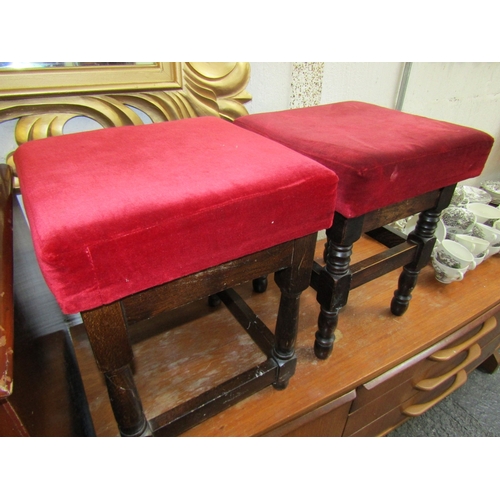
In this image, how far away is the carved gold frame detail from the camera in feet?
2.09

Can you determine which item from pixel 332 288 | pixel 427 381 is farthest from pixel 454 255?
pixel 332 288

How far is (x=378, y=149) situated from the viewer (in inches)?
21.1

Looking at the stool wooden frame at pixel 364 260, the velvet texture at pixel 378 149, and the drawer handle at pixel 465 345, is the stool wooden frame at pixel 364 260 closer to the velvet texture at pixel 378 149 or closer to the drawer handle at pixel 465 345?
the velvet texture at pixel 378 149

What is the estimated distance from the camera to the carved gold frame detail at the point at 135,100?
64cm

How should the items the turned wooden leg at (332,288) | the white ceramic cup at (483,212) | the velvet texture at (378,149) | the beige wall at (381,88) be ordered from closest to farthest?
the velvet texture at (378,149) < the turned wooden leg at (332,288) < the beige wall at (381,88) < the white ceramic cup at (483,212)

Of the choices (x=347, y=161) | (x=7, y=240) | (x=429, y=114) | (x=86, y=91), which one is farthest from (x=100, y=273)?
(x=429, y=114)

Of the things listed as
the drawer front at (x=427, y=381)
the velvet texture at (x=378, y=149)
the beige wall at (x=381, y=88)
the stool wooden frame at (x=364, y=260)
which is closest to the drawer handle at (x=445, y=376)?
the drawer front at (x=427, y=381)

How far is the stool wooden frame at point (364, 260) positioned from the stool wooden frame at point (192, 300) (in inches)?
3.6

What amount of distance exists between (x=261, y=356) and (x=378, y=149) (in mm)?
467

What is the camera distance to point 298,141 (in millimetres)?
586

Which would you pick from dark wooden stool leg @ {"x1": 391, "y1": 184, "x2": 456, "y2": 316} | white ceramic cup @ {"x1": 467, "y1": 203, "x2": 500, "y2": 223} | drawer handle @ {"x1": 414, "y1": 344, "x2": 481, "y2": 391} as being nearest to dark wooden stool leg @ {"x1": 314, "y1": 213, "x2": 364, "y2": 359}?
dark wooden stool leg @ {"x1": 391, "y1": 184, "x2": 456, "y2": 316}

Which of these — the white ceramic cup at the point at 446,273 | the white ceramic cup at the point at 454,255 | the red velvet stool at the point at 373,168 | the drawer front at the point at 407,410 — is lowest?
the drawer front at the point at 407,410

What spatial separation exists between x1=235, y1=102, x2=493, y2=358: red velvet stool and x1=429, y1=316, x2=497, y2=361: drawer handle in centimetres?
23
